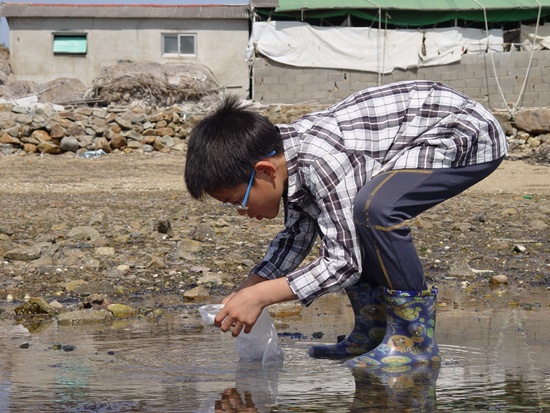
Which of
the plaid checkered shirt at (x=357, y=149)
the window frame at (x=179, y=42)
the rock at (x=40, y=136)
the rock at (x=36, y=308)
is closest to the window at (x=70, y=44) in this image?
the window frame at (x=179, y=42)

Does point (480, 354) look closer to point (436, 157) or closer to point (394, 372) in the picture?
point (394, 372)

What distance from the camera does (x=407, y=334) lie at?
10.0 ft

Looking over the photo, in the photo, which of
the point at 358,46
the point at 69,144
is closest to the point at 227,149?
the point at 69,144

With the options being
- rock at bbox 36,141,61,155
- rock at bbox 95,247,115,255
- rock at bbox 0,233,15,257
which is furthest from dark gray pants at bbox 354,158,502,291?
rock at bbox 36,141,61,155

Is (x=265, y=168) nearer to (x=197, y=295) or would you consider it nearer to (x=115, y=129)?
(x=197, y=295)

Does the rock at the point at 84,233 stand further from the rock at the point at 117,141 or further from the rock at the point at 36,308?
the rock at the point at 117,141

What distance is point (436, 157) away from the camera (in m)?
2.98

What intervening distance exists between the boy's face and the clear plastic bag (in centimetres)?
50

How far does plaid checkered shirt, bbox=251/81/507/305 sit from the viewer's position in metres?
2.84

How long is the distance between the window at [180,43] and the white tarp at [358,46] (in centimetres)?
306

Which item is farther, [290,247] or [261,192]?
[290,247]

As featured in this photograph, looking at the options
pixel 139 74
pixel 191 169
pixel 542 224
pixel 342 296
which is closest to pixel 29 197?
pixel 542 224

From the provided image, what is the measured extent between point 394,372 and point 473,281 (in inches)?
90.8

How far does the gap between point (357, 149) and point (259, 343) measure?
0.78m
